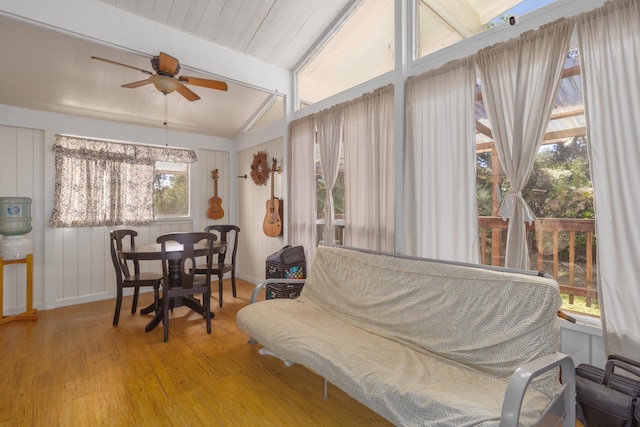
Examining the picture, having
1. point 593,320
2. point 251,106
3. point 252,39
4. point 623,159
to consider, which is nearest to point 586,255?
point 593,320

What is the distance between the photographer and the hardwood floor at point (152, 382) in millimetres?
1687

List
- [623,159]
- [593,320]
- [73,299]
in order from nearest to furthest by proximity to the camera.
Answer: [623,159] → [593,320] → [73,299]

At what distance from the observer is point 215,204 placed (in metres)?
4.66

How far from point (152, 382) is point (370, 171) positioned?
2.21 meters

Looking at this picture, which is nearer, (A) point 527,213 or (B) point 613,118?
(B) point 613,118

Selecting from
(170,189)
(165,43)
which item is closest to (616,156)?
(165,43)

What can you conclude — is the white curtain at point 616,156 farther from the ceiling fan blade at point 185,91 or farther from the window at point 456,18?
the ceiling fan blade at point 185,91

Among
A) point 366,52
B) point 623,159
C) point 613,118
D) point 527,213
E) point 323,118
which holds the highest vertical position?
point 366,52

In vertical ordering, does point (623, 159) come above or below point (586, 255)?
above

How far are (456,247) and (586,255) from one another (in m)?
0.69

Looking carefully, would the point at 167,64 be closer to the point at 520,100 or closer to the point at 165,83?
the point at 165,83

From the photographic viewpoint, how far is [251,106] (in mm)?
4098

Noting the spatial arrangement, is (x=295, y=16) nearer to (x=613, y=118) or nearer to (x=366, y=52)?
(x=366, y=52)

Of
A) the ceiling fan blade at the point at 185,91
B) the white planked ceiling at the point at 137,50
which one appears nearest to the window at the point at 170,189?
the white planked ceiling at the point at 137,50
